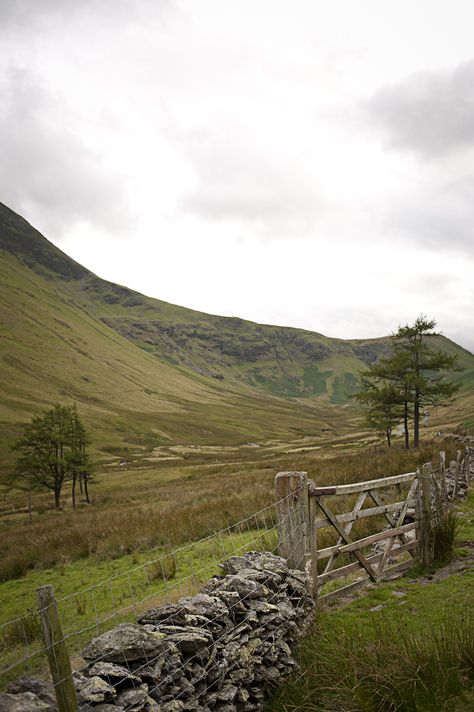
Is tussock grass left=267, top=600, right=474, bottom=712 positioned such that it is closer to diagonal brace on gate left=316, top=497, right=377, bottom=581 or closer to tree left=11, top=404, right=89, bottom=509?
diagonal brace on gate left=316, top=497, right=377, bottom=581

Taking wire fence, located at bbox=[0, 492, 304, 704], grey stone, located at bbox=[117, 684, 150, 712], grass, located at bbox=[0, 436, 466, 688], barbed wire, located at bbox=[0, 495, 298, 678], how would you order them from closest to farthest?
1. grey stone, located at bbox=[117, 684, 150, 712]
2. wire fence, located at bbox=[0, 492, 304, 704]
3. barbed wire, located at bbox=[0, 495, 298, 678]
4. grass, located at bbox=[0, 436, 466, 688]

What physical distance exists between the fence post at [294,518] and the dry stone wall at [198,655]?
53cm

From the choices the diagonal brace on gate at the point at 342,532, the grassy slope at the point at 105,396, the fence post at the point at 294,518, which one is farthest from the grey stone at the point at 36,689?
the grassy slope at the point at 105,396

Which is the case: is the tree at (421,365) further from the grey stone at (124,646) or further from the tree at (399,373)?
the grey stone at (124,646)

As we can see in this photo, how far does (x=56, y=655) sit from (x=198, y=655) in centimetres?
151

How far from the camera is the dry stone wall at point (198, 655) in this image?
3.77 m

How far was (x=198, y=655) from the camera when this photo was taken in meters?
4.43

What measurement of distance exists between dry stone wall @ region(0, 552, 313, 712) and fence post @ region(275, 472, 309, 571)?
529 millimetres

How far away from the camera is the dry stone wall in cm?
377

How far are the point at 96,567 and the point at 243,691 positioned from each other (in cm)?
1159

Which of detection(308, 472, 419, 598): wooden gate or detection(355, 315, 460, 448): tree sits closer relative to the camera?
detection(308, 472, 419, 598): wooden gate

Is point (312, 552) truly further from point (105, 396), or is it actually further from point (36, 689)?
point (105, 396)

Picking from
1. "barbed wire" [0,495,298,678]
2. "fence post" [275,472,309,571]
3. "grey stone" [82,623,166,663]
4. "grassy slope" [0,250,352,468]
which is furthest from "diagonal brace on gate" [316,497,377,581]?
"grassy slope" [0,250,352,468]

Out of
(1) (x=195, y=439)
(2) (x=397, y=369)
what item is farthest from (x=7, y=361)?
(2) (x=397, y=369)
